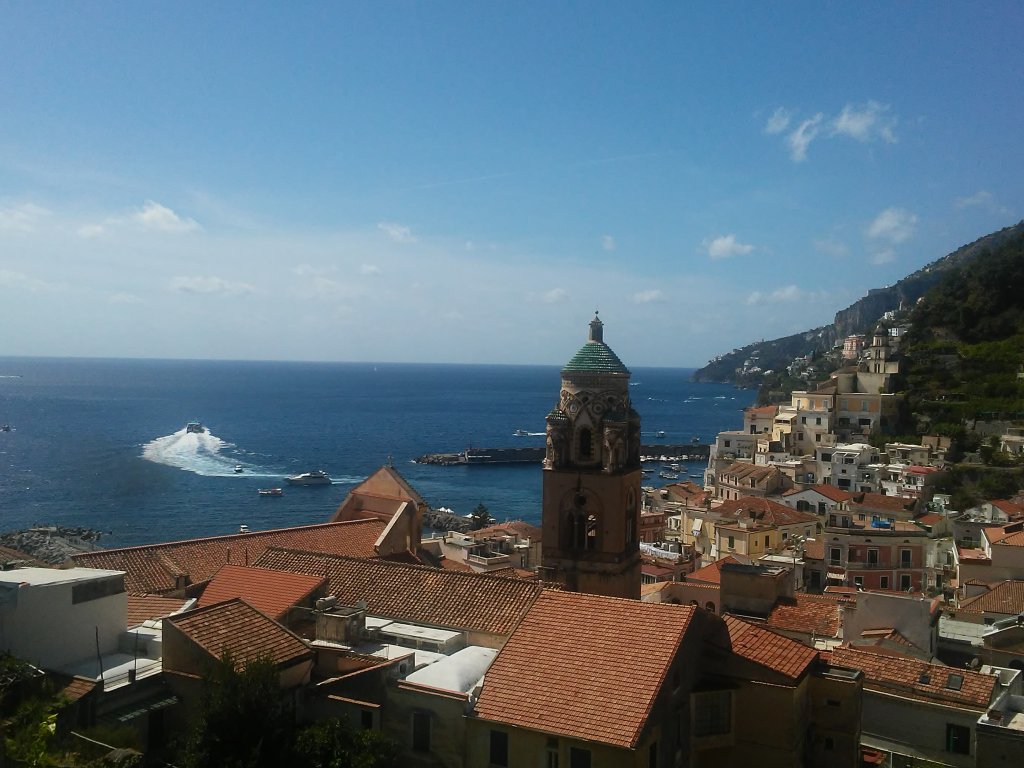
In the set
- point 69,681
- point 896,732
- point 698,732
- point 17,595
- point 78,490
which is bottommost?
point 78,490

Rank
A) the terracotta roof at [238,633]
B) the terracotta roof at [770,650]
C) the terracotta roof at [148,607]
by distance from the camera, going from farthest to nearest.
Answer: the terracotta roof at [148,607] < the terracotta roof at [770,650] < the terracotta roof at [238,633]

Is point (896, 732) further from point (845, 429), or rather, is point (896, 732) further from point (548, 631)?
point (845, 429)

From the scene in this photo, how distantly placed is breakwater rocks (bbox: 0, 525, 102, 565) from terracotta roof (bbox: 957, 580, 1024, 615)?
145 feet

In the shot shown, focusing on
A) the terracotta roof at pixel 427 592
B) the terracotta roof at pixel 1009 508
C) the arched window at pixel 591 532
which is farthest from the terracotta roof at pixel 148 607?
the terracotta roof at pixel 1009 508

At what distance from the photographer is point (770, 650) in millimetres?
13945

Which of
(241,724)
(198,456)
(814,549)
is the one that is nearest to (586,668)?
(241,724)

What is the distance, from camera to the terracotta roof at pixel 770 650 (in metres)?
13.5

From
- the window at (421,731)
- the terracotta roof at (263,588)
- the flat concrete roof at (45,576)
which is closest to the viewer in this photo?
the window at (421,731)

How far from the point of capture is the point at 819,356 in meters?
161

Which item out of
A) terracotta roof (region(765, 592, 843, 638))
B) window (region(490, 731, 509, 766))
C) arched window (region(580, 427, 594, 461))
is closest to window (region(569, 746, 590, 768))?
window (region(490, 731, 509, 766))

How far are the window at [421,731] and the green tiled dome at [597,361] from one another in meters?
10.8

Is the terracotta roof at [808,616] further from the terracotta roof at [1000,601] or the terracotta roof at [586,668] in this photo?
the terracotta roof at [586,668]

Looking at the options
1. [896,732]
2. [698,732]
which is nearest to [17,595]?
[698,732]

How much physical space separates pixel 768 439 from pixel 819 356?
306ft
